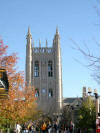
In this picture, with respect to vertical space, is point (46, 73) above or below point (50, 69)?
below

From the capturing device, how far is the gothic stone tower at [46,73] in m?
74.0

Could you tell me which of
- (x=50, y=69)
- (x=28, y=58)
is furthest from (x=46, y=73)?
(x=28, y=58)

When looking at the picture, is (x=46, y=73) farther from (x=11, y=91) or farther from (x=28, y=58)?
(x=11, y=91)

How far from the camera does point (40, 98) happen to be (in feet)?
243

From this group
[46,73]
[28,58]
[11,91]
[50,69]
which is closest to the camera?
[11,91]

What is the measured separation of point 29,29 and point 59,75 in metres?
13.5

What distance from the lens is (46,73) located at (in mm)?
76125

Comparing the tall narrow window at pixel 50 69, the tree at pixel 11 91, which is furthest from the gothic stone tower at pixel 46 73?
the tree at pixel 11 91

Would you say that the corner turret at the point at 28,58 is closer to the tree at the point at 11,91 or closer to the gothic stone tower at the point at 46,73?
the gothic stone tower at the point at 46,73

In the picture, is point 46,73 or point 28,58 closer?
point 46,73

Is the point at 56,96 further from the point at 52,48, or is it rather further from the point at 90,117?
the point at 90,117

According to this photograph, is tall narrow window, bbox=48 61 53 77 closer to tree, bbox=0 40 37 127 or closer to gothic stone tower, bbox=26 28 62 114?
gothic stone tower, bbox=26 28 62 114

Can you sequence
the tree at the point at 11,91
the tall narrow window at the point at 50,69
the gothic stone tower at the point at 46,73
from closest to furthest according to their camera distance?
the tree at the point at 11,91
the gothic stone tower at the point at 46,73
the tall narrow window at the point at 50,69

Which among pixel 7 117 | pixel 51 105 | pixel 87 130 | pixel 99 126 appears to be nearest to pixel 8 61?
pixel 7 117
